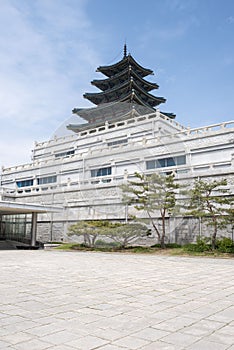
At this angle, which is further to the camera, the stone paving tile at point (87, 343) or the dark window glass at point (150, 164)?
the dark window glass at point (150, 164)

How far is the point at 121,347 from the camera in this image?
112 inches

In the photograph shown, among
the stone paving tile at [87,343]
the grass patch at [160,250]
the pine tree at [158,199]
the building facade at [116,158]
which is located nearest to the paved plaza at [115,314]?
the stone paving tile at [87,343]

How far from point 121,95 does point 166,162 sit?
1582 cm

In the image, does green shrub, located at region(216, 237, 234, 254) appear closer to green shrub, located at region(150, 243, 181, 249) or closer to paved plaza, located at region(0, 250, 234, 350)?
green shrub, located at region(150, 243, 181, 249)

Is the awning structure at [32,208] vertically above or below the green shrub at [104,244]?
above

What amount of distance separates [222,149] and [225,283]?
1345 centimetres

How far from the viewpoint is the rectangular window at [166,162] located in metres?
20.8

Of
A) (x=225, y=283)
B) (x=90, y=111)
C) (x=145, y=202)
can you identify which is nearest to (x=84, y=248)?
(x=145, y=202)

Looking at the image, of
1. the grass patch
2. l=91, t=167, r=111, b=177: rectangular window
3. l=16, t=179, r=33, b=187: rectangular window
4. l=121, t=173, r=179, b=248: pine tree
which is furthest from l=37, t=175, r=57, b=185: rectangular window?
l=121, t=173, r=179, b=248: pine tree

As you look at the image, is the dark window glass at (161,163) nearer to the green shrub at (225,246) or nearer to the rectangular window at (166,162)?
the rectangular window at (166,162)

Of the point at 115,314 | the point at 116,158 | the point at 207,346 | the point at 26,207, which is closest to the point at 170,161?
the point at 116,158

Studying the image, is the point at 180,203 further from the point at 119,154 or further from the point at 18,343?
the point at 18,343

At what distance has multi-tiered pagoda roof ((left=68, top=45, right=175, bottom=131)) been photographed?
32697mm

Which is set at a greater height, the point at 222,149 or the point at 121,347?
the point at 222,149
